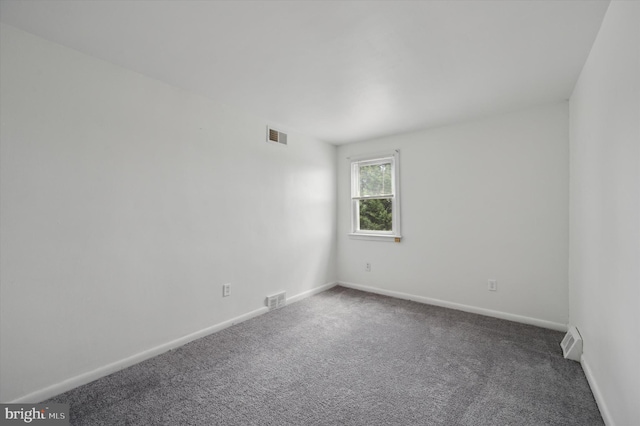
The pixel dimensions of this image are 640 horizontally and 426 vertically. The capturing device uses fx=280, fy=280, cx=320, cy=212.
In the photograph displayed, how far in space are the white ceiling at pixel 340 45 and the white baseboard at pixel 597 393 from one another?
226cm

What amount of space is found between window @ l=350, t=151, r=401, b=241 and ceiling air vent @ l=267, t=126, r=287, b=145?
4.14 feet

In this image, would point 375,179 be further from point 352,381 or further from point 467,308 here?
point 352,381

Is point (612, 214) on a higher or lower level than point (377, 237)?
higher

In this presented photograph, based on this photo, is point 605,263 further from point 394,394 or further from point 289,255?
A: point 289,255

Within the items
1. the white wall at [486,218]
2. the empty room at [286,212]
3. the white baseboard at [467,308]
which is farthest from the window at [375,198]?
the white baseboard at [467,308]

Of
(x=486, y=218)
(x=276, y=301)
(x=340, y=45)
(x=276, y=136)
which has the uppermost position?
(x=340, y=45)

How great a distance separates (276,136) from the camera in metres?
3.59

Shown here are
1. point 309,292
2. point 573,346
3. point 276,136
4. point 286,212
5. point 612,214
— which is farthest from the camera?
point 309,292

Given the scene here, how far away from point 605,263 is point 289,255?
2975 mm

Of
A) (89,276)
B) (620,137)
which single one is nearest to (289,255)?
(89,276)

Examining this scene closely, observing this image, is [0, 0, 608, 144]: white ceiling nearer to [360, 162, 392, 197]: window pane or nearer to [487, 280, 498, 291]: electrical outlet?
[360, 162, 392, 197]: window pane

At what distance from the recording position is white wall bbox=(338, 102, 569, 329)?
2910 millimetres

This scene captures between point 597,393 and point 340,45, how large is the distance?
280cm

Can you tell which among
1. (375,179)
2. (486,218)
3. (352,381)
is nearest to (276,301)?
(352,381)
